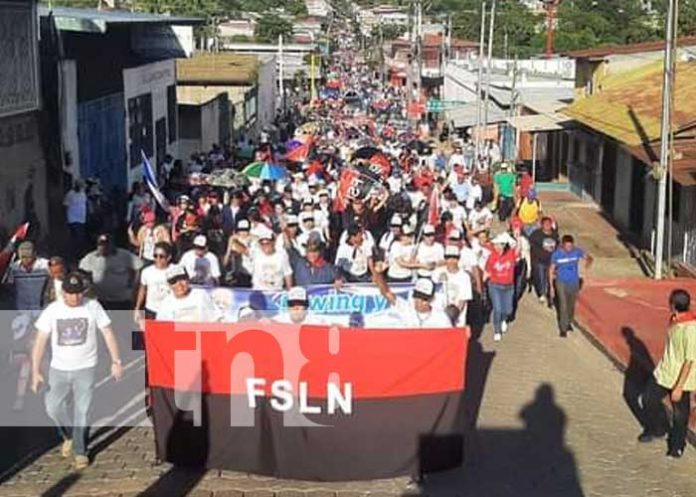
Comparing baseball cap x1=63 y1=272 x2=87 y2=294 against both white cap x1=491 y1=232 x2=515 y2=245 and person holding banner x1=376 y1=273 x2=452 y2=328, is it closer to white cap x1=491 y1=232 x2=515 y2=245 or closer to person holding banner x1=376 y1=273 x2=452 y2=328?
person holding banner x1=376 y1=273 x2=452 y2=328

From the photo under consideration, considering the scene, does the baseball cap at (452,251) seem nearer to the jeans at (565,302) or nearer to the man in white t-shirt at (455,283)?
the man in white t-shirt at (455,283)

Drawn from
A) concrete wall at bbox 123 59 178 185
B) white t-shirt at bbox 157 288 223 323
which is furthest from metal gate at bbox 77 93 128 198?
white t-shirt at bbox 157 288 223 323

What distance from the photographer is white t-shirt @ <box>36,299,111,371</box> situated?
9469mm

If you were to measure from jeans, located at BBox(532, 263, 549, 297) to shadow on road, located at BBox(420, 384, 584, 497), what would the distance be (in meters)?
5.79

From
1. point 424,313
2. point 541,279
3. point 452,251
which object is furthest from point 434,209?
point 424,313

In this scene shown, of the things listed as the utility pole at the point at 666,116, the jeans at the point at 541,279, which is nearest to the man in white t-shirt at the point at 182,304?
Result: the jeans at the point at 541,279

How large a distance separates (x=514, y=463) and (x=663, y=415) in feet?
5.37

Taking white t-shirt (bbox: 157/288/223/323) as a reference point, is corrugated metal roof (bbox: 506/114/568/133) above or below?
below

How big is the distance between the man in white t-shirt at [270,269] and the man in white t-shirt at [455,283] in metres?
1.61

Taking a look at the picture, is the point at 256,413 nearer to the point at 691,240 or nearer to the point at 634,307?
the point at 634,307

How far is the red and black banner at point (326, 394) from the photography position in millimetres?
9344

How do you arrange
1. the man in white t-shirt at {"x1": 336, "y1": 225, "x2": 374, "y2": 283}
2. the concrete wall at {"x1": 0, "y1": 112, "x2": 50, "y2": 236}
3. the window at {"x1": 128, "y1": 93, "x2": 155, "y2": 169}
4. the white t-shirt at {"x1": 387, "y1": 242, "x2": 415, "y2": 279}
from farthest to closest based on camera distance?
the window at {"x1": 128, "y1": 93, "x2": 155, "y2": 169}
the concrete wall at {"x1": 0, "y1": 112, "x2": 50, "y2": 236}
the man in white t-shirt at {"x1": 336, "y1": 225, "x2": 374, "y2": 283}
the white t-shirt at {"x1": 387, "y1": 242, "x2": 415, "y2": 279}

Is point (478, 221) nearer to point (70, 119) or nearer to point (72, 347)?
point (70, 119)

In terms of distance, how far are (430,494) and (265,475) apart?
50.4 inches
